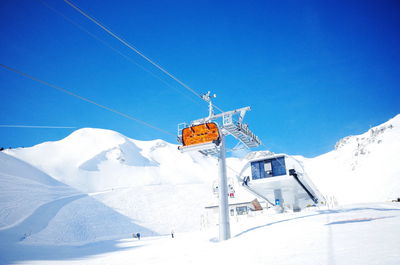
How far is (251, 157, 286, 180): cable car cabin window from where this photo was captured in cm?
3212

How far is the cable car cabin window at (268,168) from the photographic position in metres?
32.1

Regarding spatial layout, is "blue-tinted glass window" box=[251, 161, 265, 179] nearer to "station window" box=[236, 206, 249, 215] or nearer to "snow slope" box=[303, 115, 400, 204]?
"station window" box=[236, 206, 249, 215]

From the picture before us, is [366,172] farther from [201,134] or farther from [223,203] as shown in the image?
[201,134]

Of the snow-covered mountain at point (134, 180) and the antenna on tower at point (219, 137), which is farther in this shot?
the snow-covered mountain at point (134, 180)

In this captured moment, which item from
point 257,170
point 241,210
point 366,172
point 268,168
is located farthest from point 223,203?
point 366,172

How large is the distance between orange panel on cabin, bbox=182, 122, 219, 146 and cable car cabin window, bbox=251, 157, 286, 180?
1871 cm

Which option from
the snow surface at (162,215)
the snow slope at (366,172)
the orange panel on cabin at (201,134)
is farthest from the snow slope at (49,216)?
the snow slope at (366,172)

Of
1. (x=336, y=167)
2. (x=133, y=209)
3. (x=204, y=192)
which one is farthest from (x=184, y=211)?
(x=336, y=167)

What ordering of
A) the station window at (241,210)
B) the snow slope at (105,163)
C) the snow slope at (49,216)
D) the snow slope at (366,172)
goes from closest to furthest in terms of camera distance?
the snow slope at (49,216)
the station window at (241,210)
the snow slope at (366,172)
the snow slope at (105,163)

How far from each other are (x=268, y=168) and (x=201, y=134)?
19.4m

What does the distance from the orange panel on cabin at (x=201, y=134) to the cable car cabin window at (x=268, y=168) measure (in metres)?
18.7

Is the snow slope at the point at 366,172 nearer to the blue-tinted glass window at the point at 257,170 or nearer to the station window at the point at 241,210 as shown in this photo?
the station window at the point at 241,210

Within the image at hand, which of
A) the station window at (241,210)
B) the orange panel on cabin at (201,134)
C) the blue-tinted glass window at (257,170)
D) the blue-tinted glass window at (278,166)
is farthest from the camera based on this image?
the station window at (241,210)

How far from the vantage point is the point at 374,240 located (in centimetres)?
848
